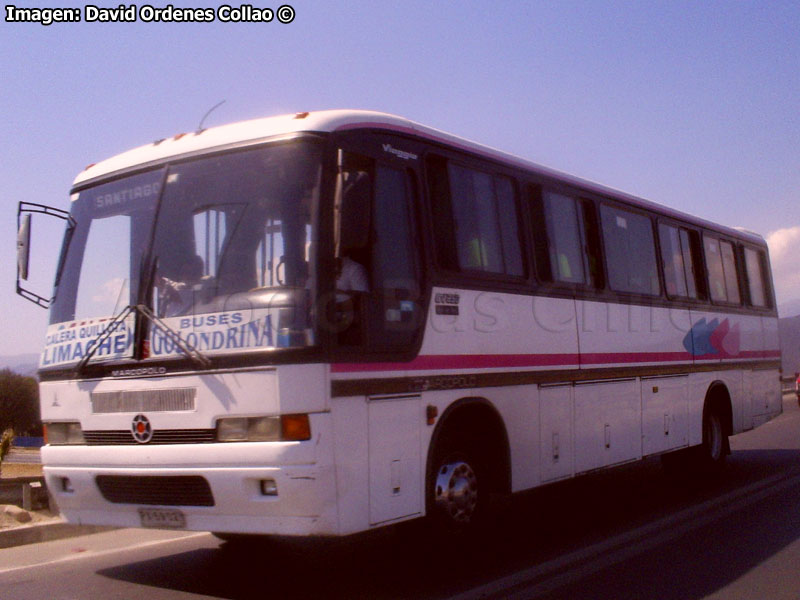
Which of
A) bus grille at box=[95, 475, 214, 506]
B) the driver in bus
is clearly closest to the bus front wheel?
bus grille at box=[95, 475, 214, 506]

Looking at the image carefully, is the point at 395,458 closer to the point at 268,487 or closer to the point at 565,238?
the point at 268,487

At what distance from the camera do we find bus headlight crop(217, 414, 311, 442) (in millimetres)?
5922

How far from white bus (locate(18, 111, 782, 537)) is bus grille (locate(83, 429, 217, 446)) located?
0.01 metres

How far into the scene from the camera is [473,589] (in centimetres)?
664

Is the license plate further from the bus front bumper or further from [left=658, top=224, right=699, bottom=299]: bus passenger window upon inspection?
[left=658, top=224, right=699, bottom=299]: bus passenger window

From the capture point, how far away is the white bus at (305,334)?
6020 millimetres

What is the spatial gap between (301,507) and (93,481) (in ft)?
5.99

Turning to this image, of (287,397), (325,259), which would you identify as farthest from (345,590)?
(325,259)

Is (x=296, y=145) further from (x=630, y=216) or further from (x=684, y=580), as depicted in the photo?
(x=630, y=216)

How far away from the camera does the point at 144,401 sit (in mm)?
6500

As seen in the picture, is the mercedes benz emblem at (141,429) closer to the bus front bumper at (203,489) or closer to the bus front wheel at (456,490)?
the bus front bumper at (203,489)

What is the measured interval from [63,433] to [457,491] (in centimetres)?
307

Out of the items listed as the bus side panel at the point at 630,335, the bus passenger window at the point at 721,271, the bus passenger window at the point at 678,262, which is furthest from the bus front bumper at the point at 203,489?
the bus passenger window at the point at 721,271

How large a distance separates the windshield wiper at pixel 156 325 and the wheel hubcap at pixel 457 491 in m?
2.11
